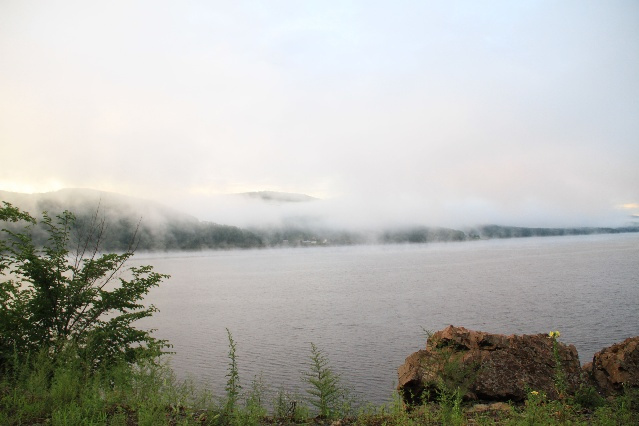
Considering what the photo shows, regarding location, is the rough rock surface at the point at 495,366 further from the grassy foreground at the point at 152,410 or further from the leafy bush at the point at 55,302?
the leafy bush at the point at 55,302

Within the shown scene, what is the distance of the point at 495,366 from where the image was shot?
12883mm

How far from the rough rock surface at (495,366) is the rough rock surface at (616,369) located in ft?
2.11

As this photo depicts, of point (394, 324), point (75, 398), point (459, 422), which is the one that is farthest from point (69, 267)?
point (394, 324)

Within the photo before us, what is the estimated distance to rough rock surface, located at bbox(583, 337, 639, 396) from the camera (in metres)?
12.1

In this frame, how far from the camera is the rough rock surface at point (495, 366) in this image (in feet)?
40.5

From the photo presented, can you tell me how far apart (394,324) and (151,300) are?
1367 inches

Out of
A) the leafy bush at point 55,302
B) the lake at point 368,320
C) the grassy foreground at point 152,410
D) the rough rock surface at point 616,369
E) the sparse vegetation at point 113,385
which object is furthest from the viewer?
the lake at point 368,320

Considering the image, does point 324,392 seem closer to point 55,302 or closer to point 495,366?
point 495,366

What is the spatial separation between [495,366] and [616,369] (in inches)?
135

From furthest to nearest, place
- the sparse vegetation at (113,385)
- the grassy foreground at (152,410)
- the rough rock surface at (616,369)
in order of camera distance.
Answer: the rough rock surface at (616,369)
the sparse vegetation at (113,385)
the grassy foreground at (152,410)

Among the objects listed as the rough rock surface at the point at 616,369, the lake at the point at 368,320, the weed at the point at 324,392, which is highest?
the weed at the point at 324,392

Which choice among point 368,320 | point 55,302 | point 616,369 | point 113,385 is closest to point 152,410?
point 113,385

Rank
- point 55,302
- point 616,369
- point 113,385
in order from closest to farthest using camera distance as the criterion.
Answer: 1. point 113,385
2. point 55,302
3. point 616,369

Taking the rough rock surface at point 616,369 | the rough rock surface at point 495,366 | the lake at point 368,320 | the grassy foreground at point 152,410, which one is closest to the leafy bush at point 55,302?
the grassy foreground at point 152,410
